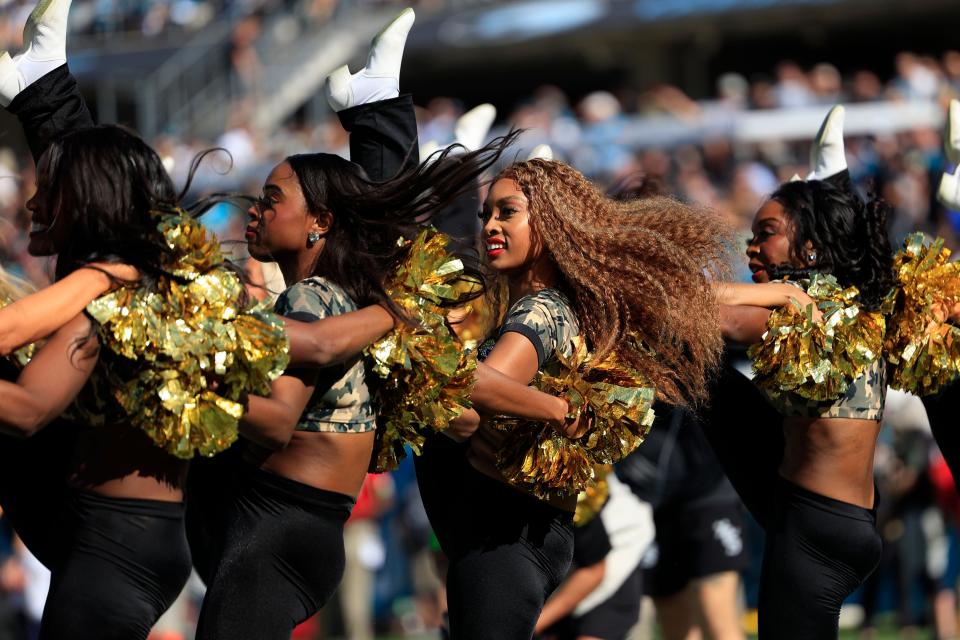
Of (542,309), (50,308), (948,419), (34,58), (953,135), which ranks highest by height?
(34,58)

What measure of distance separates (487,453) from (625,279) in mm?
586

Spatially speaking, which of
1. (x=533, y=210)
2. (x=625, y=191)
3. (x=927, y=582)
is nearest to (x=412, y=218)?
(x=533, y=210)

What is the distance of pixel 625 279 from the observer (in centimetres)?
404

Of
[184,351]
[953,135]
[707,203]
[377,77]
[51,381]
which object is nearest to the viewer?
[51,381]

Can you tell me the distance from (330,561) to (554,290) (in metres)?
0.94

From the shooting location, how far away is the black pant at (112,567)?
3426 millimetres

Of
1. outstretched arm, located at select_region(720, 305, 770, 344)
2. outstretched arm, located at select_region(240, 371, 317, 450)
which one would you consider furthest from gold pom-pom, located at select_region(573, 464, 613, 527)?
outstretched arm, located at select_region(240, 371, 317, 450)

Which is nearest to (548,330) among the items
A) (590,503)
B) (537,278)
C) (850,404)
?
(537,278)

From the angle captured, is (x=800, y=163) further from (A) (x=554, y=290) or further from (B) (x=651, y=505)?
(A) (x=554, y=290)

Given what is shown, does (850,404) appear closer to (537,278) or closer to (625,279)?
(625,279)

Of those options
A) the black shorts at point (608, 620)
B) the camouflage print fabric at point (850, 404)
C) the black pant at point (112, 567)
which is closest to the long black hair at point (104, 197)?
the black pant at point (112, 567)

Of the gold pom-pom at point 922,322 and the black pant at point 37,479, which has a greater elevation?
the black pant at point 37,479

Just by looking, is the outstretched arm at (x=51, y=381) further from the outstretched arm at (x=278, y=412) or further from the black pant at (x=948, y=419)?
the black pant at (x=948, y=419)

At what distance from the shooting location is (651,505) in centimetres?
614
